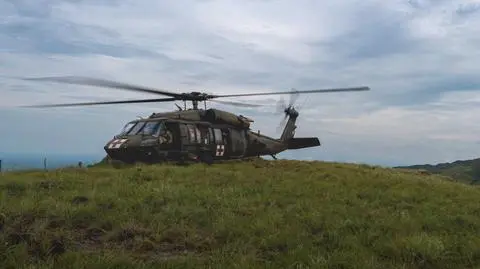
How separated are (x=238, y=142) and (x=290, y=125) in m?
7.89

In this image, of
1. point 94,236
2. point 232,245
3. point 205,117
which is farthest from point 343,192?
point 205,117

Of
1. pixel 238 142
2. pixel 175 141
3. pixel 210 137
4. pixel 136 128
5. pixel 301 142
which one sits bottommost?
pixel 175 141

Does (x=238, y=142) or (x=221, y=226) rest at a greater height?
(x=238, y=142)

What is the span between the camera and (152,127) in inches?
905

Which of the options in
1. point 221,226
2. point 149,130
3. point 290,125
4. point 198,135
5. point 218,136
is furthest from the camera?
point 290,125

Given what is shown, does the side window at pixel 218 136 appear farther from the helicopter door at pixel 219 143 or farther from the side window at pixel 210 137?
the side window at pixel 210 137

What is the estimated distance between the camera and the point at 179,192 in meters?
13.2

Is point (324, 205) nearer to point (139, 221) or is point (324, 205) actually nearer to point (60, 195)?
point (139, 221)

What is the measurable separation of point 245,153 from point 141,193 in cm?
1756

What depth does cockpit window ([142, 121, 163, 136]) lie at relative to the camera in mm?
22719

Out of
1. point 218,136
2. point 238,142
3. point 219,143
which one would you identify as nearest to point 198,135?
point 218,136

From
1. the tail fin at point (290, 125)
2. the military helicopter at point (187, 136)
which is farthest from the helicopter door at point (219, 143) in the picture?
the tail fin at point (290, 125)

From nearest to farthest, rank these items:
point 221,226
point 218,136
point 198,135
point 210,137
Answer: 1. point 221,226
2. point 198,135
3. point 210,137
4. point 218,136

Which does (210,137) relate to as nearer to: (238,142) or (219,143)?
(219,143)
